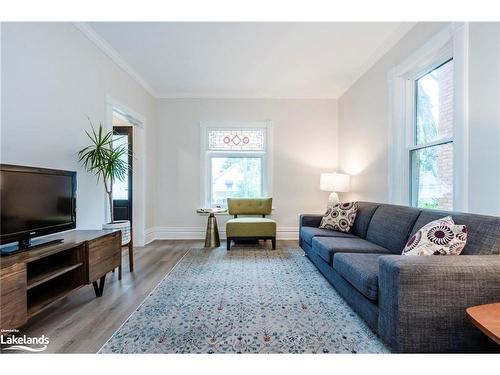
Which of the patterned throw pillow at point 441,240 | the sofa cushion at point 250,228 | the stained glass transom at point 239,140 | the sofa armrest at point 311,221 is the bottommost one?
the sofa cushion at point 250,228

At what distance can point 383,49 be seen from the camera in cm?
321

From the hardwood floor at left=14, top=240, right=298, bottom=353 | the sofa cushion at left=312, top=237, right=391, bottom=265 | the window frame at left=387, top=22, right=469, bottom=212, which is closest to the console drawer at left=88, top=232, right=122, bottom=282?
the hardwood floor at left=14, top=240, right=298, bottom=353

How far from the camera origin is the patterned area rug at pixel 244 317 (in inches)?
64.5

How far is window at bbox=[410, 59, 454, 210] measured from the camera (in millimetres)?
2408

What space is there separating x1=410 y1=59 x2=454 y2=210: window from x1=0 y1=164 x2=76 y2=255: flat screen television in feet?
11.4

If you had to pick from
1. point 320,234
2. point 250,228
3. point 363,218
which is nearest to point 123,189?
point 250,228

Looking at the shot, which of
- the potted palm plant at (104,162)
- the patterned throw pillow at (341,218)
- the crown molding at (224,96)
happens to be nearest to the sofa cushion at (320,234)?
the patterned throw pillow at (341,218)

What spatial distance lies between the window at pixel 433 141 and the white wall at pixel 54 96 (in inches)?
144

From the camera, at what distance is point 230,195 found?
196 inches

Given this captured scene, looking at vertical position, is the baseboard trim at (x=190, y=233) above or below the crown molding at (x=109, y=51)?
below

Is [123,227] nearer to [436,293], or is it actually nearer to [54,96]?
[54,96]

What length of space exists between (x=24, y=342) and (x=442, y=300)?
2.59 metres

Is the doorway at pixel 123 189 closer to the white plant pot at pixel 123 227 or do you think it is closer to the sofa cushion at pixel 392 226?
the white plant pot at pixel 123 227
